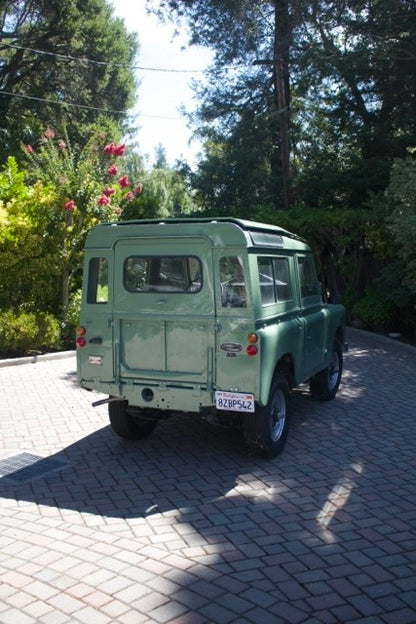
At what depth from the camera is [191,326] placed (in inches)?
217

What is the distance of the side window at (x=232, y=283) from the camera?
213 inches

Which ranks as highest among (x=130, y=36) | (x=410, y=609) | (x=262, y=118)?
(x=130, y=36)

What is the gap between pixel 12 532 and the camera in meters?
4.27

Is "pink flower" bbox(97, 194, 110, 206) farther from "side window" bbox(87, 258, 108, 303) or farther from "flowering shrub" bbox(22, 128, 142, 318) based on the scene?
"side window" bbox(87, 258, 108, 303)

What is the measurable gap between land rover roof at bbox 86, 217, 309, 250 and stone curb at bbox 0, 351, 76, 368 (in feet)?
17.1

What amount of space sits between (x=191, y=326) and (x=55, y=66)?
27.2 metres

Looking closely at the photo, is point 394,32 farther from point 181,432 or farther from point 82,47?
point 82,47

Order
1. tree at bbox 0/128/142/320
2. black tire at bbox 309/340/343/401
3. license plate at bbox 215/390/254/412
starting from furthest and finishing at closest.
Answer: tree at bbox 0/128/142/320, black tire at bbox 309/340/343/401, license plate at bbox 215/390/254/412

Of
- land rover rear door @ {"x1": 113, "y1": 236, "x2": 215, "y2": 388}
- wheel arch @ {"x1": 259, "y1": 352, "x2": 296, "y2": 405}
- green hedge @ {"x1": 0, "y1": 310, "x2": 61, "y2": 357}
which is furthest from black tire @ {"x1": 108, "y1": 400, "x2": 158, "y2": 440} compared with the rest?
green hedge @ {"x1": 0, "y1": 310, "x2": 61, "y2": 357}

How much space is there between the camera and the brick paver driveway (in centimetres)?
335

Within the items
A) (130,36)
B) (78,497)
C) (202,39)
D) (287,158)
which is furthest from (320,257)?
(130,36)

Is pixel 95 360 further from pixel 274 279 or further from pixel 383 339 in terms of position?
pixel 383 339

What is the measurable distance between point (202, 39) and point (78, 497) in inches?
805

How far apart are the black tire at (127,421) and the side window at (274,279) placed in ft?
5.75
